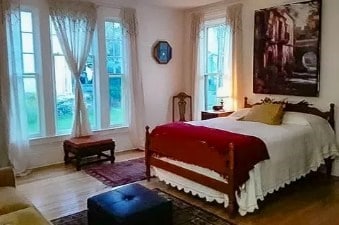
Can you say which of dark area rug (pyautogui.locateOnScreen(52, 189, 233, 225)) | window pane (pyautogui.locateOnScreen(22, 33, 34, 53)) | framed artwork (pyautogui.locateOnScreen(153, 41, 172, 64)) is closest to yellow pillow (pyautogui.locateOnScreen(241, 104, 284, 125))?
dark area rug (pyautogui.locateOnScreen(52, 189, 233, 225))

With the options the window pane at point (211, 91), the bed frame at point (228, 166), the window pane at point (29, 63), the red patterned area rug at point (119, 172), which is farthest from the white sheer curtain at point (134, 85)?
the bed frame at point (228, 166)

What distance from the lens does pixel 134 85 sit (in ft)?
18.9

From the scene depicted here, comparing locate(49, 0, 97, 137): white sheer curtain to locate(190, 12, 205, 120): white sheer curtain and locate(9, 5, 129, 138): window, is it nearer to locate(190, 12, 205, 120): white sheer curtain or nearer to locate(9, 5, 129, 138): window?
locate(9, 5, 129, 138): window

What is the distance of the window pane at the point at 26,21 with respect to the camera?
4680 mm

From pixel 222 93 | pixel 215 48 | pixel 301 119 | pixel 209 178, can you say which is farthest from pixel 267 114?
pixel 215 48

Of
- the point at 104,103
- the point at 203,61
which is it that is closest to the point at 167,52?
the point at 203,61

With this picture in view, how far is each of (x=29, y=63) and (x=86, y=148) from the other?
1.55m

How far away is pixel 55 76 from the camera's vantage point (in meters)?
5.04

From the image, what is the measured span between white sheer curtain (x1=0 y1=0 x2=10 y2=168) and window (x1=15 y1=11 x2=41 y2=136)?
29cm

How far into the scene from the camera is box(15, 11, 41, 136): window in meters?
4.71

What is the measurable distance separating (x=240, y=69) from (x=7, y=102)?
142 inches

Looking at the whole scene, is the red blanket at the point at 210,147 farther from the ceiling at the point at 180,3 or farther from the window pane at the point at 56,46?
the ceiling at the point at 180,3

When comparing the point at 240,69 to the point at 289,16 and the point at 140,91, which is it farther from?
the point at 140,91

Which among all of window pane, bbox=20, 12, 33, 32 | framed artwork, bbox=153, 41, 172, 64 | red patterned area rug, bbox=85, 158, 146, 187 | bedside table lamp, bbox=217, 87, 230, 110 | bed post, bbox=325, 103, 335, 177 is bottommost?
red patterned area rug, bbox=85, 158, 146, 187
